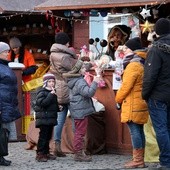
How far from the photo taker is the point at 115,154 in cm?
1027

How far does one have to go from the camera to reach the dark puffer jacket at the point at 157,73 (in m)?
8.31

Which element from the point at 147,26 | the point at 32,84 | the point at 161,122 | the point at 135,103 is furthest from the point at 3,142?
the point at 147,26

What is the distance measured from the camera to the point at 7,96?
920cm

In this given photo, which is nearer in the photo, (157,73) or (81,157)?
(157,73)

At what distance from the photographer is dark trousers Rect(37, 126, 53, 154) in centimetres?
948

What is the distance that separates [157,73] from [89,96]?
1298 millimetres

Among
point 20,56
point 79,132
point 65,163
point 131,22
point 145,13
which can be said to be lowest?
point 65,163

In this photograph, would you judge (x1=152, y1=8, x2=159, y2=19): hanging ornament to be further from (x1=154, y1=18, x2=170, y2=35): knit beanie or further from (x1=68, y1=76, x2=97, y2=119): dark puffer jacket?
(x1=154, y1=18, x2=170, y2=35): knit beanie

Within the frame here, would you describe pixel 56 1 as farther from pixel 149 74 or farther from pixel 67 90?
pixel 149 74

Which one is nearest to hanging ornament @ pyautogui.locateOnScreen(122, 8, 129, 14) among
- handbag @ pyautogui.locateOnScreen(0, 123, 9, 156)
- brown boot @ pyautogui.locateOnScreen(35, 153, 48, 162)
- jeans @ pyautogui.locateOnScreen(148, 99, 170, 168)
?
brown boot @ pyautogui.locateOnScreen(35, 153, 48, 162)

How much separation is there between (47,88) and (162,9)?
3.42 m

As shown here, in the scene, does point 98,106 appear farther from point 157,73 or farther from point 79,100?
point 157,73

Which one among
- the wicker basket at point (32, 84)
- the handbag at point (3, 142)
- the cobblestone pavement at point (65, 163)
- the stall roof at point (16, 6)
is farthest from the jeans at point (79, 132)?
the stall roof at point (16, 6)

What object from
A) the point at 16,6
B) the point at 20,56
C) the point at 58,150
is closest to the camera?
the point at 58,150
